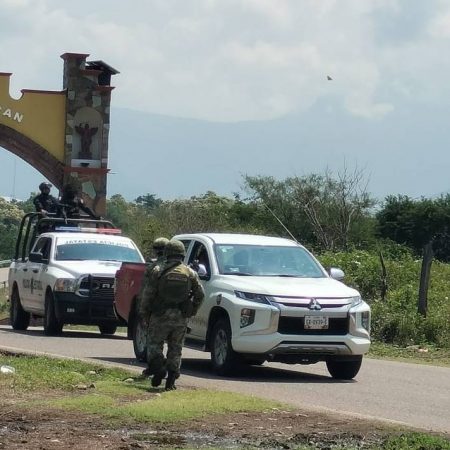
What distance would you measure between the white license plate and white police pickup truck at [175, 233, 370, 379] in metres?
0.01

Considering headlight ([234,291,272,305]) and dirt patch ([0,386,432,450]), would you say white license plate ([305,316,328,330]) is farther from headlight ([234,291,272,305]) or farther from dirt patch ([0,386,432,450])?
dirt patch ([0,386,432,450])

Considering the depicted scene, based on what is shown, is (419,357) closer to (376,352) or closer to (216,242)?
(376,352)

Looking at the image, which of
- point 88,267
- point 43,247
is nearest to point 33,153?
point 43,247

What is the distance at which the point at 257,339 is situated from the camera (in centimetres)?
1467

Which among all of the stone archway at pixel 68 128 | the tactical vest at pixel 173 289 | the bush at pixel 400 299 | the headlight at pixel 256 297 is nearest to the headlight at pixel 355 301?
the headlight at pixel 256 297

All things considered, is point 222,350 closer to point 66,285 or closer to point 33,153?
point 66,285

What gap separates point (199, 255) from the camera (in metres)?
16.7

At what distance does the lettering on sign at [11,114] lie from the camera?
3700cm

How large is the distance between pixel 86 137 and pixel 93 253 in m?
15.8

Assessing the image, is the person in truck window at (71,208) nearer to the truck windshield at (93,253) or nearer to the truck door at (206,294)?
the truck windshield at (93,253)

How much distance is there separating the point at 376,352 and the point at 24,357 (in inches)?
278

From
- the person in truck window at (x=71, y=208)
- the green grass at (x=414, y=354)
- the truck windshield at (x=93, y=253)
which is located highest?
the person in truck window at (x=71, y=208)

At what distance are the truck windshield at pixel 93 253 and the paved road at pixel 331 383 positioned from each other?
2584 millimetres

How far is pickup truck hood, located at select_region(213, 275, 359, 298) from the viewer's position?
14.9 metres
